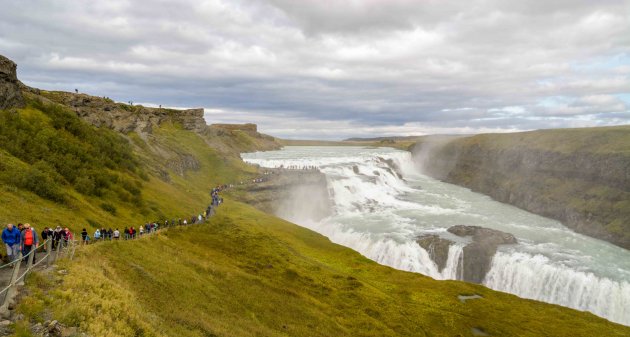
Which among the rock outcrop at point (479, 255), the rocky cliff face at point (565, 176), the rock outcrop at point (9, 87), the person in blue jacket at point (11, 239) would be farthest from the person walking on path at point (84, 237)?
the rocky cliff face at point (565, 176)

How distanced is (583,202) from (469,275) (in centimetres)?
5562

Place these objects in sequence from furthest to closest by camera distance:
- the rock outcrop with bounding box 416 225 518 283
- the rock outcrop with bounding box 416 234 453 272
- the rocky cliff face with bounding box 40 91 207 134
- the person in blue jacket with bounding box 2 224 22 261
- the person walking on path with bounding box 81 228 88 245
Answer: the rocky cliff face with bounding box 40 91 207 134, the rock outcrop with bounding box 416 234 453 272, the rock outcrop with bounding box 416 225 518 283, the person walking on path with bounding box 81 228 88 245, the person in blue jacket with bounding box 2 224 22 261

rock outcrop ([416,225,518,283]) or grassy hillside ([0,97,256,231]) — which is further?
rock outcrop ([416,225,518,283])

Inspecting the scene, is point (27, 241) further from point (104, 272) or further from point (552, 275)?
point (552, 275)

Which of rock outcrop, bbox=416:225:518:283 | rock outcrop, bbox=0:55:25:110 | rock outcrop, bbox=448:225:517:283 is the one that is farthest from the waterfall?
rock outcrop, bbox=0:55:25:110

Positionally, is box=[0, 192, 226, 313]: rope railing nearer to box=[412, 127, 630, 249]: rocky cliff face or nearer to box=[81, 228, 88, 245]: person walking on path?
box=[81, 228, 88, 245]: person walking on path

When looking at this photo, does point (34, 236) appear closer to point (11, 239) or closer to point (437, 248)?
point (11, 239)

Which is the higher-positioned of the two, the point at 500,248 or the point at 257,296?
the point at 257,296

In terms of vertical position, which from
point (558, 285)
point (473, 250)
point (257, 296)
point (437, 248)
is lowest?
point (558, 285)

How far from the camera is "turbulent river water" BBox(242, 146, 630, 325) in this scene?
54.1 meters

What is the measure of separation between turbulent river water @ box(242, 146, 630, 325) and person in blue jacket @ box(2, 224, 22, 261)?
54555 millimetres

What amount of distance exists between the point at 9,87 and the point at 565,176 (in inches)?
5062

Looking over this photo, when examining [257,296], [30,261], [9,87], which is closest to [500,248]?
[257,296]

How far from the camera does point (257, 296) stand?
98.4ft
